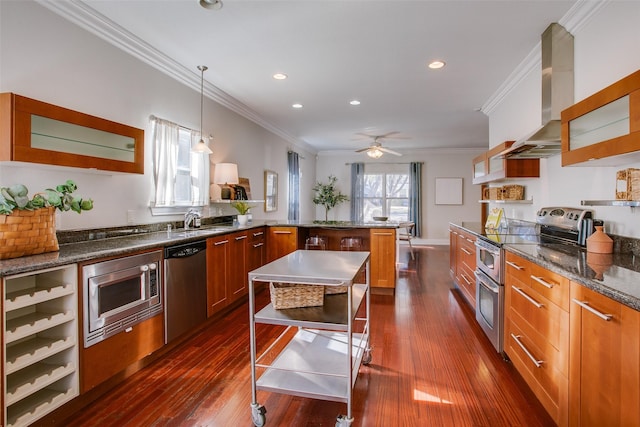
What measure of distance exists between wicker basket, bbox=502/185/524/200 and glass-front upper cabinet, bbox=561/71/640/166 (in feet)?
5.50

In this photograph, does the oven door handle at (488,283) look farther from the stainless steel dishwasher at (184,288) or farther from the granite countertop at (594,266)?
the stainless steel dishwasher at (184,288)

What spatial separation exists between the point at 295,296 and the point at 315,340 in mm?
595

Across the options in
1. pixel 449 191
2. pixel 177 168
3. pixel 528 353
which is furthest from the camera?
pixel 449 191

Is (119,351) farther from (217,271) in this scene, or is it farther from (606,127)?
(606,127)

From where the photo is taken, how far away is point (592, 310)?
55.0 inches

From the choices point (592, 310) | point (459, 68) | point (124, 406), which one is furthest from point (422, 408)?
point (459, 68)

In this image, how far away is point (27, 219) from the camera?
1.90 meters

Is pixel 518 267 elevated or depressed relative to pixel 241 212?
depressed

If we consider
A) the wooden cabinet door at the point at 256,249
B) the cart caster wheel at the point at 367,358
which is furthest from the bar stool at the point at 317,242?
the cart caster wheel at the point at 367,358

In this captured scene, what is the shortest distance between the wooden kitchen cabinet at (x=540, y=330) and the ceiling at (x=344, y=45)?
193 centimetres

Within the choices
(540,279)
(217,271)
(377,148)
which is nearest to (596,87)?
(540,279)

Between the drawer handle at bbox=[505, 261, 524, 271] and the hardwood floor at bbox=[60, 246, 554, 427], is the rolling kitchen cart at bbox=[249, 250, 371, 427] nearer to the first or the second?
the hardwood floor at bbox=[60, 246, 554, 427]

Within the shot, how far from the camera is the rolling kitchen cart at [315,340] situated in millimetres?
1760

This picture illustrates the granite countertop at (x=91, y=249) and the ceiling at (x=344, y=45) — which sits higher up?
the ceiling at (x=344, y=45)
